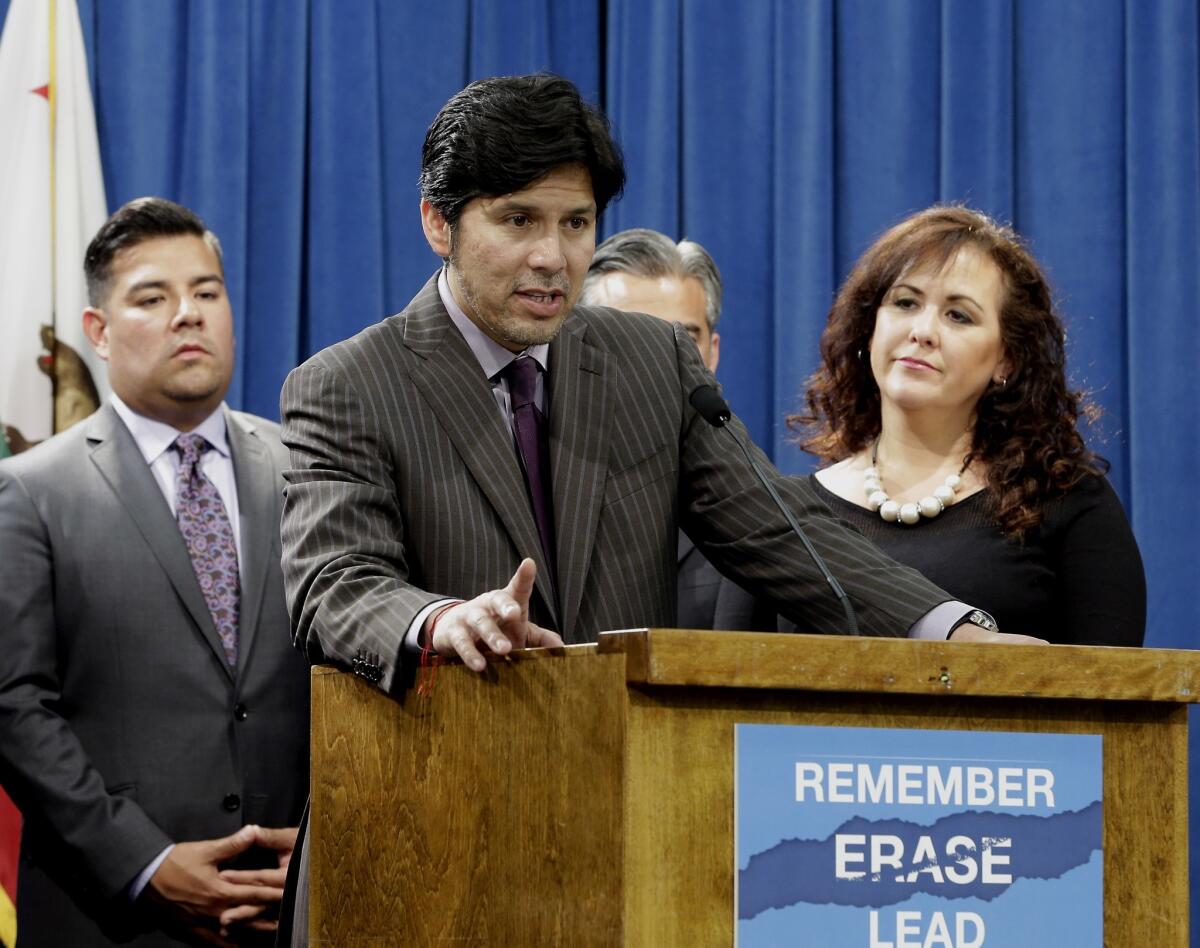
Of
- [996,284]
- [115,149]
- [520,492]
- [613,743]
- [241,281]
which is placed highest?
[115,149]

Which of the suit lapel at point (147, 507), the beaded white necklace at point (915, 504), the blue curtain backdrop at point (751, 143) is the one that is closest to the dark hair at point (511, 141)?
the beaded white necklace at point (915, 504)

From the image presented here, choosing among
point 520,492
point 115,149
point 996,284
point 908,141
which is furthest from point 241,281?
point 520,492

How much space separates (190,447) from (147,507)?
0.17 metres

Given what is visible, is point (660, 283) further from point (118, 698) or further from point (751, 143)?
point (118, 698)

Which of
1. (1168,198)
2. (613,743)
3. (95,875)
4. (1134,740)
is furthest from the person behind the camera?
(1168,198)

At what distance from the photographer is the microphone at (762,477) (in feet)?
5.40

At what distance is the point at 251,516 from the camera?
2783mm

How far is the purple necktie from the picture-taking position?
1.73 metres

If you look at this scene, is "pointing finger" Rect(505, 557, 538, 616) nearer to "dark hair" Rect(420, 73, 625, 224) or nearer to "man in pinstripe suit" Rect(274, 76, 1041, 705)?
"man in pinstripe suit" Rect(274, 76, 1041, 705)

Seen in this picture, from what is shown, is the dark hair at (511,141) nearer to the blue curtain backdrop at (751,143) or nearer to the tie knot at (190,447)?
the tie knot at (190,447)

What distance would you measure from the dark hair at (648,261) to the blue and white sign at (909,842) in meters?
1.93

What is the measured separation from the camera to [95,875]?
8.13ft

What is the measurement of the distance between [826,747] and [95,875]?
1.58 m

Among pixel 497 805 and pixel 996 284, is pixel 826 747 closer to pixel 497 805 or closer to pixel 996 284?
pixel 497 805
